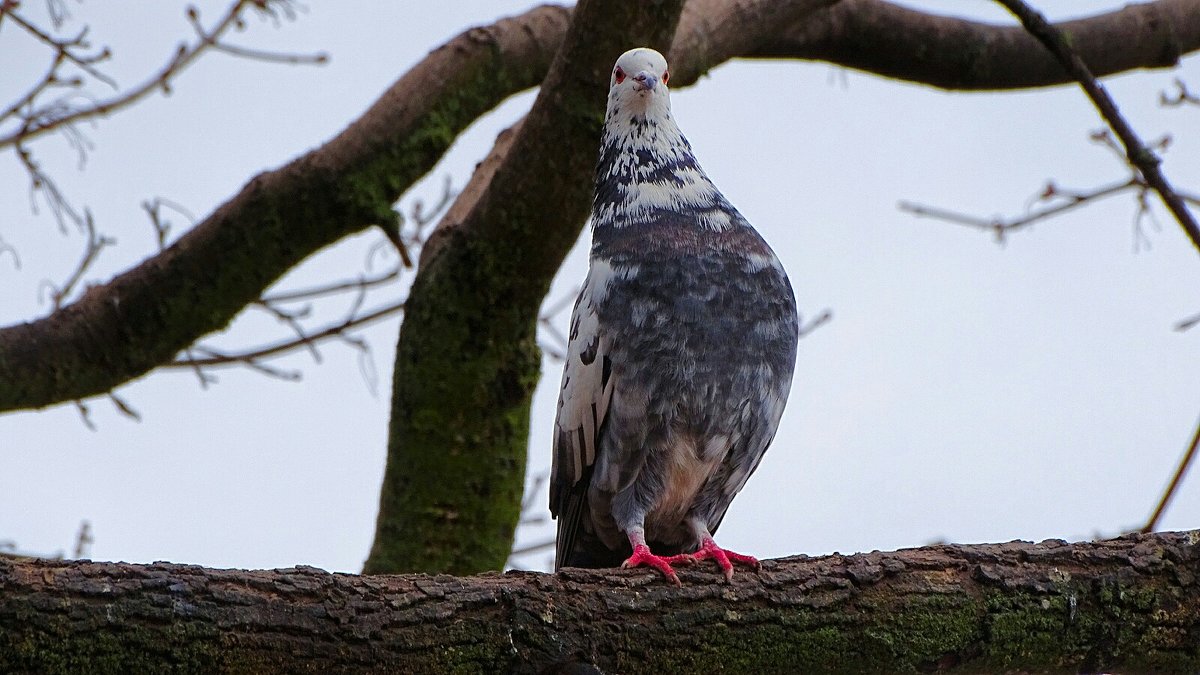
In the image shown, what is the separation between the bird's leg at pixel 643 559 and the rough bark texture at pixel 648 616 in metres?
0.04

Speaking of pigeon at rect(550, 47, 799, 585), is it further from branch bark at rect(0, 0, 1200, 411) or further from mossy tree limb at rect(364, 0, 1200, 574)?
branch bark at rect(0, 0, 1200, 411)

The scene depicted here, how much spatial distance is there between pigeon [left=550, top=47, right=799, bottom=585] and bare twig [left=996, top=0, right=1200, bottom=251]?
1.27 meters

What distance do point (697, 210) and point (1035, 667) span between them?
187 cm

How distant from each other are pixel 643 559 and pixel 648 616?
42cm

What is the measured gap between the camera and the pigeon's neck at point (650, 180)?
460 cm

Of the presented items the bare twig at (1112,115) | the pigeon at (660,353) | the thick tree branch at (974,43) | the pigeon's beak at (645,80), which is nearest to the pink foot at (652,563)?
the pigeon at (660,353)

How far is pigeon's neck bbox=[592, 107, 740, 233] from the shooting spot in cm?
460

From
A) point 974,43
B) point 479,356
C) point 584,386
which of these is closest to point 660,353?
point 584,386

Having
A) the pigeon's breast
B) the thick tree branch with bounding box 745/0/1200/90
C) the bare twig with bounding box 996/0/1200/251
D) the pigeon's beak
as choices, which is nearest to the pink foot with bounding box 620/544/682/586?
the pigeon's breast

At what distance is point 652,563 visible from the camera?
372 cm

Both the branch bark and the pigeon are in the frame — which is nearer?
the pigeon

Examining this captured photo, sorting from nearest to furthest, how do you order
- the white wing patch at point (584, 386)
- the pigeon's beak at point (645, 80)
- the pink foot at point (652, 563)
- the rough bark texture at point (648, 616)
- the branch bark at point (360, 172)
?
the rough bark texture at point (648, 616) → the pink foot at point (652, 563) → the white wing patch at point (584, 386) → the pigeon's beak at point (645, 80) → the branch bark at point (360, 172)

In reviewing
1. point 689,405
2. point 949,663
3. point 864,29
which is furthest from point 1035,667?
point 864,29

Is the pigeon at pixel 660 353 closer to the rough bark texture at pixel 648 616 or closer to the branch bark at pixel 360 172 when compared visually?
the rough bark texture at pixel 648 616
